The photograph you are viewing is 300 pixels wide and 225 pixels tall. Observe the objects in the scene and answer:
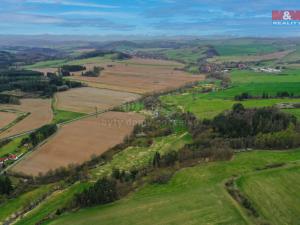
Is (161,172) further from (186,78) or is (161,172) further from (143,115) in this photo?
(186,78)

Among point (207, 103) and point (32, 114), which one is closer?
point (32, 114)

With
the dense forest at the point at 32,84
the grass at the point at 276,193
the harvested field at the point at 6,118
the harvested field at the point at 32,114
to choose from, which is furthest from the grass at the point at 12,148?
the grass at the point at 276,193

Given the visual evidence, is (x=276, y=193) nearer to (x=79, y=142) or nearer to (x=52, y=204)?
(x=52, y=204)

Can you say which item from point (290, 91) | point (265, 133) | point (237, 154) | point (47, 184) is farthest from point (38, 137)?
point (290, 91)

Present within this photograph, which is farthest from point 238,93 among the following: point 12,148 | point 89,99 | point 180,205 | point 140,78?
point 180,205

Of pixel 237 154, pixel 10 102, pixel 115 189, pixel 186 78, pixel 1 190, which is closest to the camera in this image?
pixel 115 189

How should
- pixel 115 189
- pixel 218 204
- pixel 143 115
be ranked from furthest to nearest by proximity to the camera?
pixel 143 115, pixel 115 189, pixel 218 204

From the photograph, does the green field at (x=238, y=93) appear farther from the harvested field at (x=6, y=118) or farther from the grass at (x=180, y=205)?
the harvested field at (x=6, y=118)
